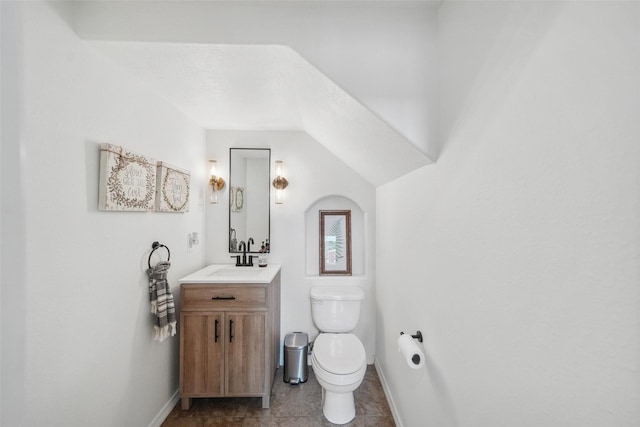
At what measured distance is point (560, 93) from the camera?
23.2 inches

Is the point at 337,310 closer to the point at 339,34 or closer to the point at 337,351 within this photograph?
the point at 337,351

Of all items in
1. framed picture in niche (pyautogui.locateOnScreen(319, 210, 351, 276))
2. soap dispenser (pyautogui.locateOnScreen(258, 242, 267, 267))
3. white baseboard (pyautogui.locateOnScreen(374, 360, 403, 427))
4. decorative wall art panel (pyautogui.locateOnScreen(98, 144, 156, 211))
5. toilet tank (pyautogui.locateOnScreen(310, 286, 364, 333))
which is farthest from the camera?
framed picture in niche (pyautogui.locateOnScreen(319, 210, 351, 276))

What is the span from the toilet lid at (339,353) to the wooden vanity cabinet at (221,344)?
41 centimetres

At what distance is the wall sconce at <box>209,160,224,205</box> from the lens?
2.49 metres

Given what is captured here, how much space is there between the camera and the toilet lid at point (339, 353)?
1.76 metres

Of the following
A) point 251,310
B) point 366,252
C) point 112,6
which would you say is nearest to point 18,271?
point 112,6

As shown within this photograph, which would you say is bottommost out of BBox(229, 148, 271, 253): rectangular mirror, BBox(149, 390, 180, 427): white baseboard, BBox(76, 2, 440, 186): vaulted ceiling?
BBox(149, 390, 180, 427): white baseboard

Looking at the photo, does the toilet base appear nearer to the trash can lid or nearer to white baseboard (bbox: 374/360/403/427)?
white baseboard (bbox: 374/360/403/427)

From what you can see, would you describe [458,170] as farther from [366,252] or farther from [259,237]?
[259,237]

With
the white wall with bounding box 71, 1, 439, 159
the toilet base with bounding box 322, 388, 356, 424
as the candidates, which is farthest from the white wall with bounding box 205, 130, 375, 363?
the white wall with bounding box 71, 1, 439, 159

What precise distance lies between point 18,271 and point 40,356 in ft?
2.97

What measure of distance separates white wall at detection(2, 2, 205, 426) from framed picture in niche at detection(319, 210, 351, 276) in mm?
1459

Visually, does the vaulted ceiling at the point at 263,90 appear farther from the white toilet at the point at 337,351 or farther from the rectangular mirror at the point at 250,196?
the white toilet at the point at 337,351

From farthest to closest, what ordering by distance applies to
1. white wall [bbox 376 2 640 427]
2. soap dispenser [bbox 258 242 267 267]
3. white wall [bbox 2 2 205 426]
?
1. soap dispenser [bbox 258 242 267 267]
2. white wall [bbox 2 2 205 426]
3. white wall [bbox 376 2 640 427]
